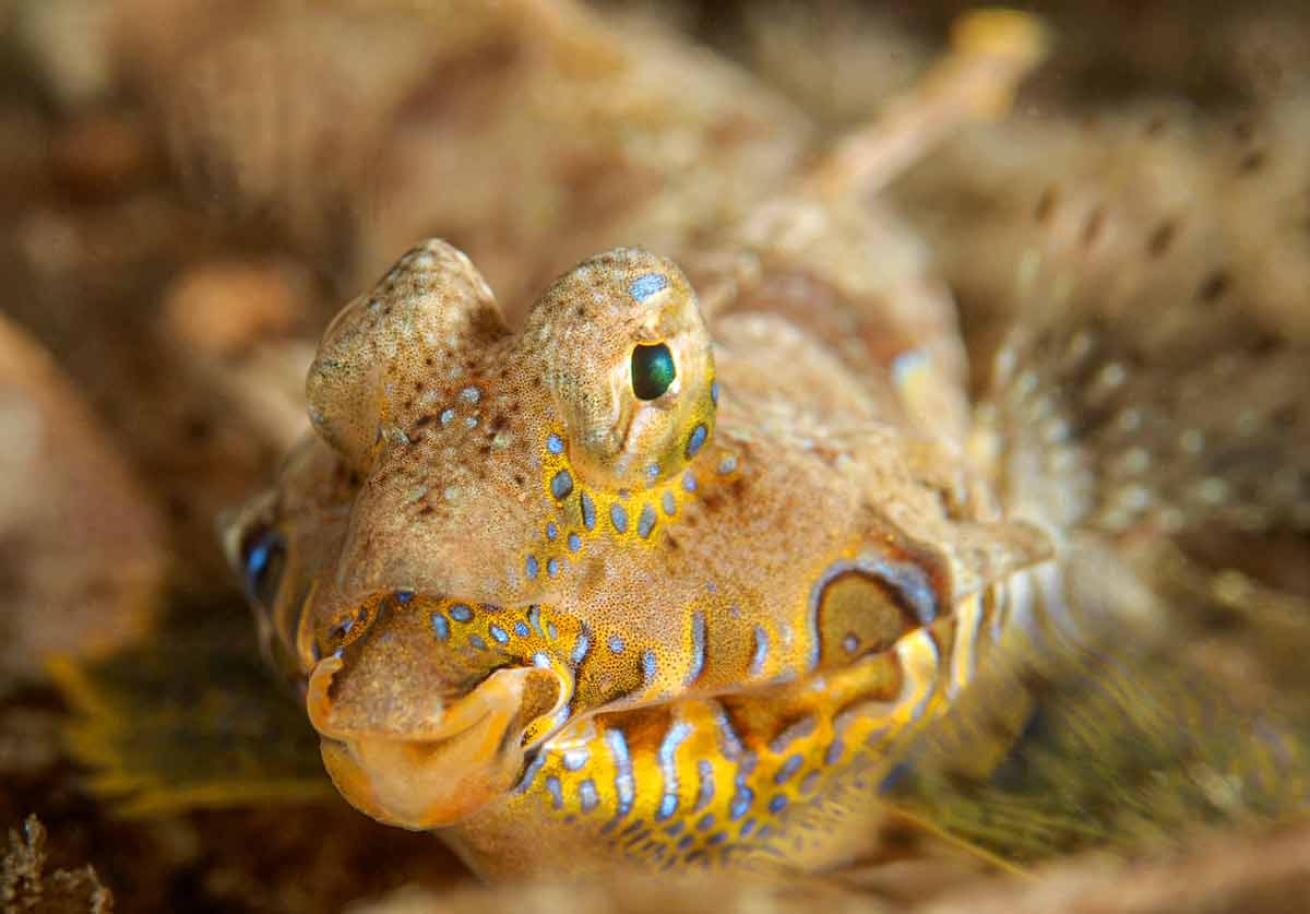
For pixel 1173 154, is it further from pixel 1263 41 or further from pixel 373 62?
pixel 373 62

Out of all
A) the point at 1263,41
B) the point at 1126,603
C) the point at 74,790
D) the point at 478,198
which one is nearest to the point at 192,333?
the point at 478,198

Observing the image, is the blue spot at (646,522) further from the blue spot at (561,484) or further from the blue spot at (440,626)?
the blue spot at (440,626)

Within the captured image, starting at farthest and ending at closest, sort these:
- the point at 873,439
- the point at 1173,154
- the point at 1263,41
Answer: the point at 1263,41, the point at 1173,154, the point at 873,439

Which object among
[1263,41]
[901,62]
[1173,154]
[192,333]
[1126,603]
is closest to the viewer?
[1126,603]

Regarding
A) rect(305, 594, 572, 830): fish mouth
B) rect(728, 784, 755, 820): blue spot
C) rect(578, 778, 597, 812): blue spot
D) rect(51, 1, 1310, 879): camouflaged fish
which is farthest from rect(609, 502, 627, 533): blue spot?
rect(728, 784, 755, 820): blue spot

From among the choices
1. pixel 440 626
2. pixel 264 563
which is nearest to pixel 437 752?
pixel 440 626

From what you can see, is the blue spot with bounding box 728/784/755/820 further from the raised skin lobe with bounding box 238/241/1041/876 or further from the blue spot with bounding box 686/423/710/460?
the blue spot with bounding box 686/423/710/460
